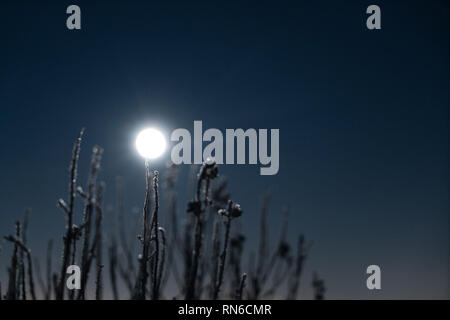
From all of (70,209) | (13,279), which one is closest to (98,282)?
(13,279)

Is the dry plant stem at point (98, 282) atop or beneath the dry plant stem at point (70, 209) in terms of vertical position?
beneath

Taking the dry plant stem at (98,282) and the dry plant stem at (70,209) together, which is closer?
the dry plant stem at (70,209)

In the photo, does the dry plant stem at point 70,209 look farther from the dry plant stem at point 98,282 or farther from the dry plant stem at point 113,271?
the dry plant stem at point 113,271

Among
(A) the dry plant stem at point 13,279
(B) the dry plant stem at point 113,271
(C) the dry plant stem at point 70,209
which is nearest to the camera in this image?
(C) the dry plant stem at point 70,209

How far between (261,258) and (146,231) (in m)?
2.42

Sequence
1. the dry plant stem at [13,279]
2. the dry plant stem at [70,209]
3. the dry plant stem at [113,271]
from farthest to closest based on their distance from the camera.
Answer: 1. the dry plant stem at [113,271]
2. the dry plant stem at [13,279]
3. the dry plant stem at [70,209]

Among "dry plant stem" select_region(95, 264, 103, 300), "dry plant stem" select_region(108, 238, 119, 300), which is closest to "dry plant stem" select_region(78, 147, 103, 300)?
"dry plant stem" select_region(95, 264, 103, 300)

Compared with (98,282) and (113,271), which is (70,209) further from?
(113,271)

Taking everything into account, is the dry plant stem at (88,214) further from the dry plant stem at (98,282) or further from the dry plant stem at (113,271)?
the dry plant stem at (113,271)

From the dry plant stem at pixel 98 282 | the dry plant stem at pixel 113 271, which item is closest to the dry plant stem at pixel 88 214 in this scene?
the dry plant stem at pixel 98 282
